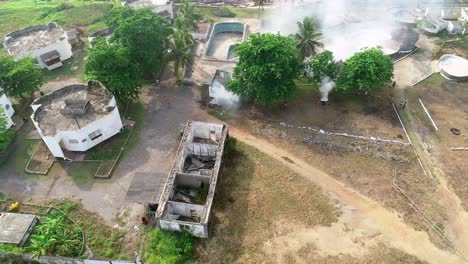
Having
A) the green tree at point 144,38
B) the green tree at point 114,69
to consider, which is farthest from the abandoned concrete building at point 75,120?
the green tree at point 144,38

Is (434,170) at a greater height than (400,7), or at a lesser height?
lesser

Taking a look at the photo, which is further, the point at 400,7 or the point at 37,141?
the point at 400,7

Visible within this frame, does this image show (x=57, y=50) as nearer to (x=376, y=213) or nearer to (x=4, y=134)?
(x=4, y=134)

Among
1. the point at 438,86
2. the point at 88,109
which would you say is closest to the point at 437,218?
the point at 438,86

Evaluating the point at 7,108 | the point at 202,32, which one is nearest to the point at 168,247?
the point at 7,108

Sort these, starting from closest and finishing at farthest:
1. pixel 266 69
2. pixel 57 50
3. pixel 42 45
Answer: pixel 266 69
pixel 42 45
pixel 57 50

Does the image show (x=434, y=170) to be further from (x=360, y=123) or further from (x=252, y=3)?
(x=252, y=3)

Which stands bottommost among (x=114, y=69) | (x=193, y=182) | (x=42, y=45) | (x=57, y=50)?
(x=193, y=182)
